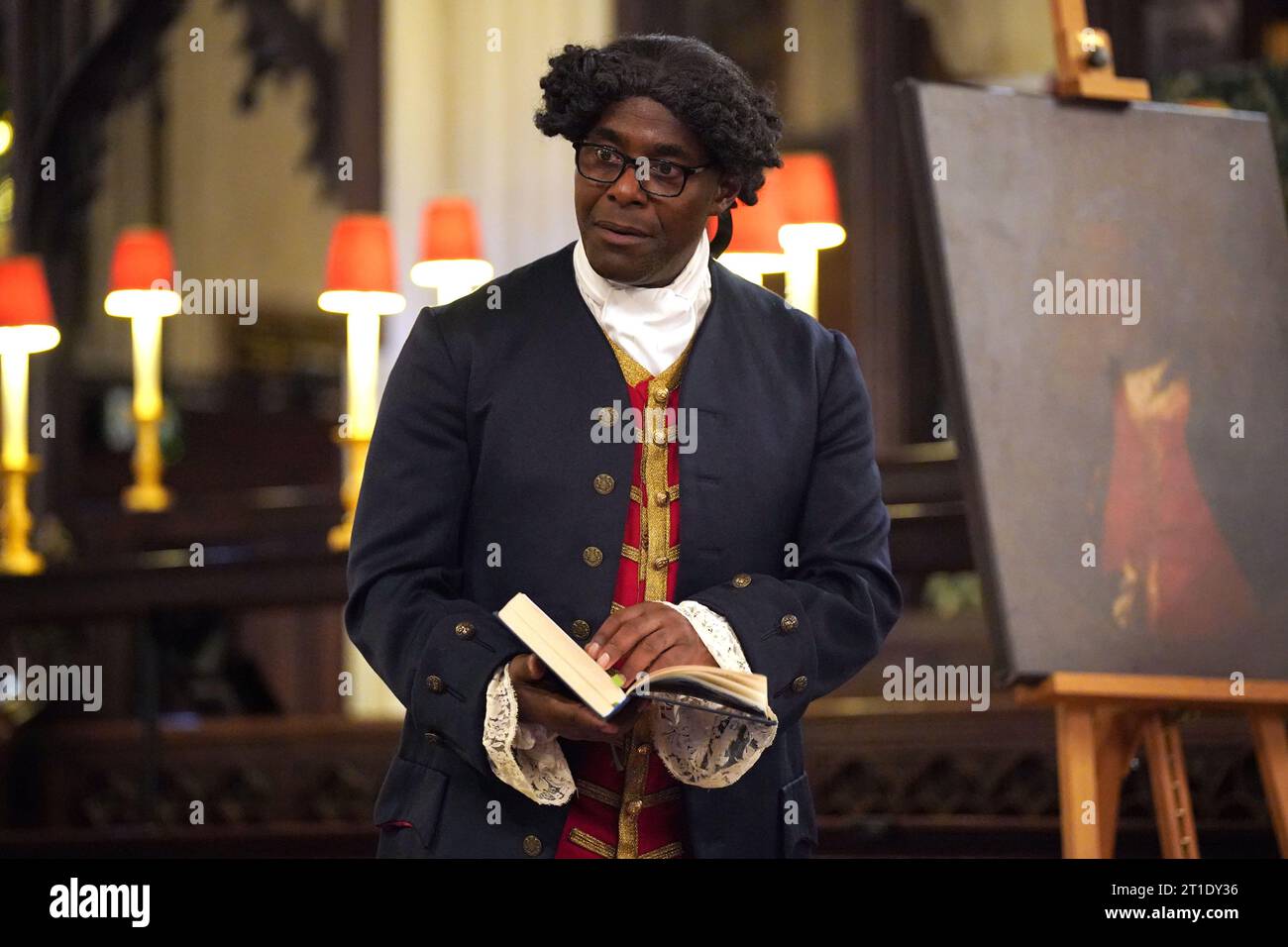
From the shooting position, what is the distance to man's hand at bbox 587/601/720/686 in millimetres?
1648

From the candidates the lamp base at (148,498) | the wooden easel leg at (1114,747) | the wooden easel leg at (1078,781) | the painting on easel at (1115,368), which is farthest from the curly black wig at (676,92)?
the lamp base at (148,498)

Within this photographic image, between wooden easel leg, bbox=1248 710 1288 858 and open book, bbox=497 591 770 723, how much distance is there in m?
1.33

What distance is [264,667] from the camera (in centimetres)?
621

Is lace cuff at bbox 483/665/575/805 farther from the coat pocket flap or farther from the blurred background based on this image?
the blurred background

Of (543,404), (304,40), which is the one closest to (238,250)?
(304,40)

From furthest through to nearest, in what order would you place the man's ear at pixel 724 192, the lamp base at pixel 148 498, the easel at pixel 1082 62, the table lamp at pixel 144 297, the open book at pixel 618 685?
the lamp base at pixel 148 498 < the table lamp at pixel 144 297 < the easel at pixel 1082 62 < the man's ear at pixel 724 192 < the open book at pixel 618 685

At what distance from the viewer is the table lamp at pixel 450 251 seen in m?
4.27

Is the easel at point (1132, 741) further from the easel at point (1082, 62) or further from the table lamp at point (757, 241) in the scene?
the table lamp at point (757, 241)

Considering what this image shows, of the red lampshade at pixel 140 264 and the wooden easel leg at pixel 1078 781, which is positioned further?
the red lampshade at pixel 140 264

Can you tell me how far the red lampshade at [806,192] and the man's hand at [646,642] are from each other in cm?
242

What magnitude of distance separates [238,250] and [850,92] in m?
2.61

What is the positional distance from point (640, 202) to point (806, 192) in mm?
2361

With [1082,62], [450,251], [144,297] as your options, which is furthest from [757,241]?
[144,297]
